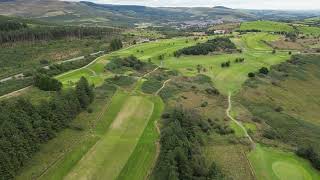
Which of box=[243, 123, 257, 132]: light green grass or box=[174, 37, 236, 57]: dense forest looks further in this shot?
box=[174, 37, 236, 57]: dense forest

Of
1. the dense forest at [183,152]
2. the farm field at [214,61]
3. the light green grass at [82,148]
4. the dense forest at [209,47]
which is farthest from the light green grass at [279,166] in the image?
the dense forest at [209,47]

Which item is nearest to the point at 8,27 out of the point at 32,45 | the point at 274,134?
the point at 32,45

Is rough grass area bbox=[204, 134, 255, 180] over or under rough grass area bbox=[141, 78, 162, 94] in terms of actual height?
under

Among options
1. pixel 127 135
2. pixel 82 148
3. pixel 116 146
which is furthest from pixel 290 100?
pixel 82 148

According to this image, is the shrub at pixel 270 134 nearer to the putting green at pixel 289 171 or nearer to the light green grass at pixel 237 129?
the light green grass at pixel 237 129

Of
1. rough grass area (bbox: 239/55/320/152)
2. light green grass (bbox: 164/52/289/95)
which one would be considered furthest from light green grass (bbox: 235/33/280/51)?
rough grass area (bbox: 239/55/320/152)

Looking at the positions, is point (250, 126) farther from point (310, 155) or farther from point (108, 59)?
point (108, 59)

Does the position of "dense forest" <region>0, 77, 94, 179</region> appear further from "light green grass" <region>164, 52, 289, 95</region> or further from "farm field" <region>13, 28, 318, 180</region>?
"light green grass" <region>164, 52, 289, 95</region>
